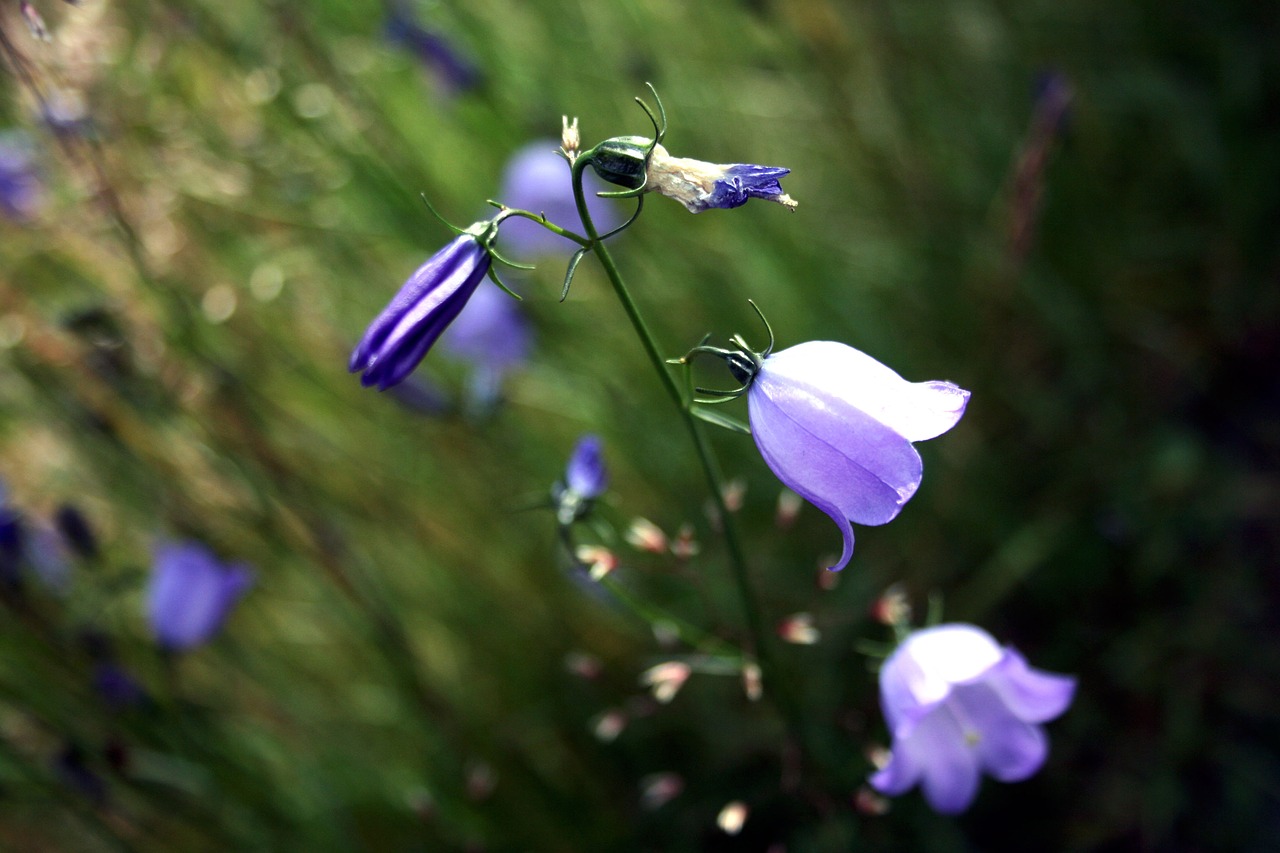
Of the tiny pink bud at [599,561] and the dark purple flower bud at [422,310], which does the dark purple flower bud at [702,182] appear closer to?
the dark purple flower bud at [422,310]

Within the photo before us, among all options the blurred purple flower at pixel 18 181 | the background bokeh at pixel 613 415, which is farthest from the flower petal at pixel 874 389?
the blurred purple flower at pixel 18 181

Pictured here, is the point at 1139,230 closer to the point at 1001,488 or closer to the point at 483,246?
the point at 1001,488

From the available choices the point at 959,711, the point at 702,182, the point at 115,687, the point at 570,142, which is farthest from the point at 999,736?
the point at 115,687

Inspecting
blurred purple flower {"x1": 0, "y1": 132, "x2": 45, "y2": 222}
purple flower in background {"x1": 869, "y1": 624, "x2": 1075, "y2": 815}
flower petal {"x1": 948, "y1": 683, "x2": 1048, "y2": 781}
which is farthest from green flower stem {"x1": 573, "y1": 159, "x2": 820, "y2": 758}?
blurred purple flower {"x1": 0, "y1": 132, "x2": 45, "y2": 222}

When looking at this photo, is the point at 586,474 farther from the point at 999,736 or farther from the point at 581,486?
the point at 999,736

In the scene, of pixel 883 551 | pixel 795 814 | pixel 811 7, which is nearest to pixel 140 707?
pixel 795 814
